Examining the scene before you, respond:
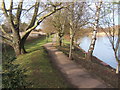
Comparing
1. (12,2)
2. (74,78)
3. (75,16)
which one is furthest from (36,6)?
(74,78)

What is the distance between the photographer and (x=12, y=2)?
13.7m

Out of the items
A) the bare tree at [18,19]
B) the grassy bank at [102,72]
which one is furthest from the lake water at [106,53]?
the bare tree at [18,19]

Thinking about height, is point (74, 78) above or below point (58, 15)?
below

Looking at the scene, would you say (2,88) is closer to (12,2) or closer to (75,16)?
(75,16)

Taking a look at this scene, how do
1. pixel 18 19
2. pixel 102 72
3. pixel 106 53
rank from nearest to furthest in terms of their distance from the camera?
pixel 102 72 → pixel 18 19 → pixel 106 53

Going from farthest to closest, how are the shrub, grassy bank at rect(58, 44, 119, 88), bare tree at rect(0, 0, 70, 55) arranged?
1. bare tree at rect(0, 0, 70, 55)
2. grassy bank at rect(58, 44, 119, 88)
3. the shrub

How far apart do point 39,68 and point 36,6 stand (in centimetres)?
868

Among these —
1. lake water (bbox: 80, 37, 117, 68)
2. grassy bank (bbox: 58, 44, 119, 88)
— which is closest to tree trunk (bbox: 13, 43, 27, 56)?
grassy bank (bbox: 58, 44, 119, 88)

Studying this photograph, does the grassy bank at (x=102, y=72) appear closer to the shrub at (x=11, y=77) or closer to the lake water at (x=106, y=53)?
the lake water at (x=106, y=53)

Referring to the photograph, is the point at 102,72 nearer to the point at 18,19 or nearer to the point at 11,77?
the point at 11,77

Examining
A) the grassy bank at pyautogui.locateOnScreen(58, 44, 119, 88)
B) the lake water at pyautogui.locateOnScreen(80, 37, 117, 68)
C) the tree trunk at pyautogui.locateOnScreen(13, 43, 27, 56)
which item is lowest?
the lake water at pyautogui.locateOnScreen(80, 37, 117, 68)

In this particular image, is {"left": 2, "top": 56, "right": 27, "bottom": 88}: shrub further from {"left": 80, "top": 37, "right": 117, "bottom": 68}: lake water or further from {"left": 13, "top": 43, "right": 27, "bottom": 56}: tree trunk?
{"left": 13, "top": 43, "right": 27, "bottom": 56}: tree trunk

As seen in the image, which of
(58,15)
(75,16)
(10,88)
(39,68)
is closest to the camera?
(10,88)

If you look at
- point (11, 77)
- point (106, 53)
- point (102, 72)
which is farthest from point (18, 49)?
point (106, 53)
